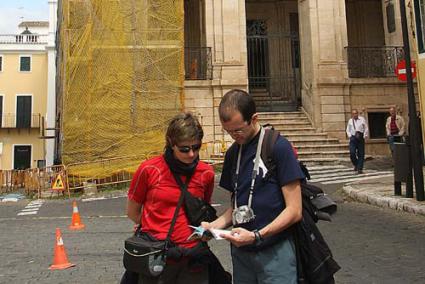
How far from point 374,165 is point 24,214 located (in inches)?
464

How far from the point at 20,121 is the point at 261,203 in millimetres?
43329

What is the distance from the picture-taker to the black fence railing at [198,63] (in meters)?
19.1

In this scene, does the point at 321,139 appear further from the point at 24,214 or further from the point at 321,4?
the point at 24,214

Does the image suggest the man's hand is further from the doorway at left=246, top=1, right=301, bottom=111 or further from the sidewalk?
the doorway at left=246, top=1, right=301, bottom=111

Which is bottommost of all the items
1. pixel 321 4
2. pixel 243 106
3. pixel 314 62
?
pixel 243 106

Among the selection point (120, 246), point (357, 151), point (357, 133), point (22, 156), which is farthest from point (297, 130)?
point (22, 156)

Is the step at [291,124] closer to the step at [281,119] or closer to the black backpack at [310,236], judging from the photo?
the step at [281,119]

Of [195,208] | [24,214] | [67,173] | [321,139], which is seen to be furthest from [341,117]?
[195,208]

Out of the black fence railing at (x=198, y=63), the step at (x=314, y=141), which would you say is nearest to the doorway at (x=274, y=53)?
the black fence railing at (x=198, y=63)

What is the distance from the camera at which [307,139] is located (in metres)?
18.0

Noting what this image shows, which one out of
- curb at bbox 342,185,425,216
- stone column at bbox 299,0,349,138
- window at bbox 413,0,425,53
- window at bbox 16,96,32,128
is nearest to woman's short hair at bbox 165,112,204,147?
curb at bbox 342,185,425,216

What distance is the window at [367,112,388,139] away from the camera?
19500 millimetres

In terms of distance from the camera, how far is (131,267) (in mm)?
2625

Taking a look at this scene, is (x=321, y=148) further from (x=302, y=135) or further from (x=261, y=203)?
(x=261, y=203)
